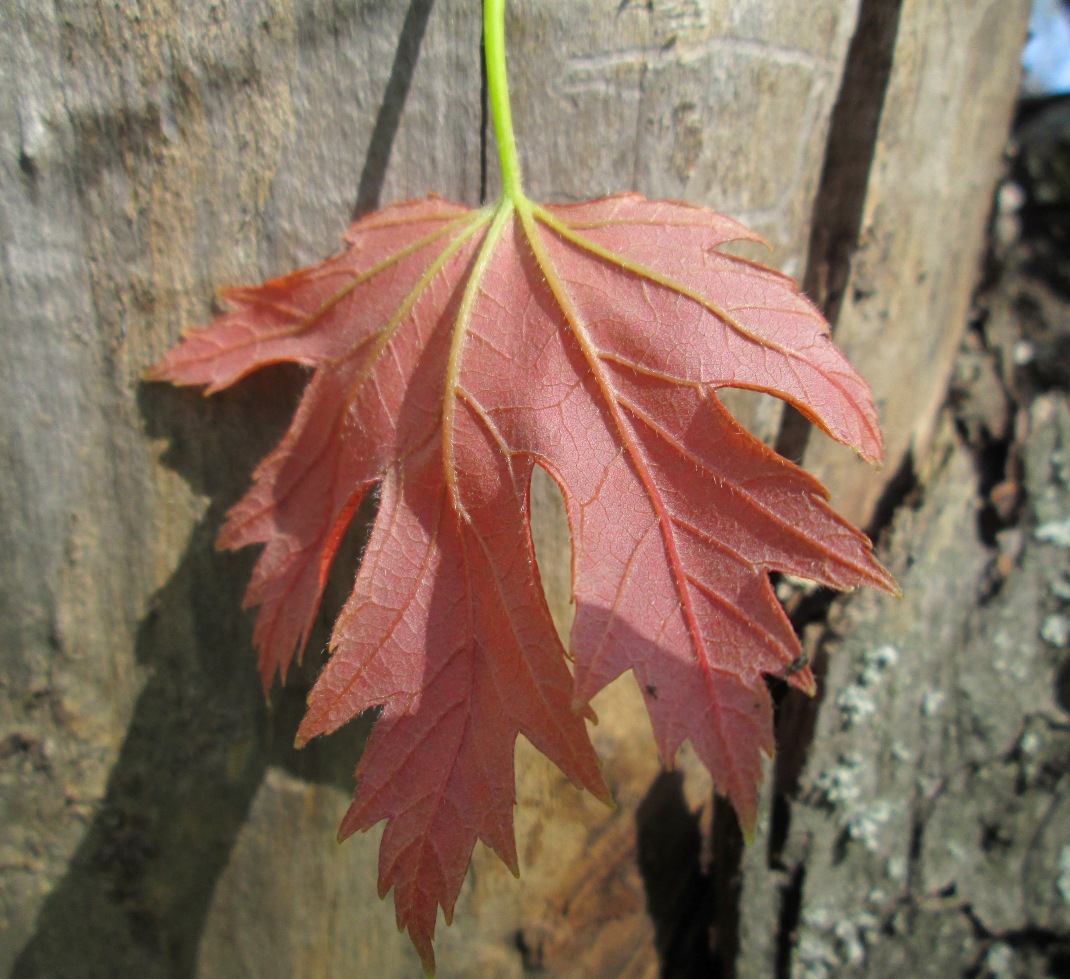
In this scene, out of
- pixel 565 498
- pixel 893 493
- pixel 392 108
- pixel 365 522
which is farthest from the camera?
pixel 893 493

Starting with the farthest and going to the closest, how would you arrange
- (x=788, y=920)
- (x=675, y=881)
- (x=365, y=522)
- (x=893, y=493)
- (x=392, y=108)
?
(x=893, y=493)
(x=675, y=881)
(x=788, y=920)
(x=365, y=522)
(x=392, y=108)

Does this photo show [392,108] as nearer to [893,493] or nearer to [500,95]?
[500,95]

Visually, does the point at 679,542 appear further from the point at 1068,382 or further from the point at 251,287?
→ the point at 1068,382

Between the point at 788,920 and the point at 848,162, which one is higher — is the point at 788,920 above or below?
below

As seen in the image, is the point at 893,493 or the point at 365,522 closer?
the point at 365,522

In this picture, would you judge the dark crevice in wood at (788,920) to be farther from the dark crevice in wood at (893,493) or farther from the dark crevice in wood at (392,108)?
the dark crevice in wood at (392,108)

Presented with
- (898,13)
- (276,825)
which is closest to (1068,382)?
(898,13)

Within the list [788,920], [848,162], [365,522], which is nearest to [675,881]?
[788,920]
